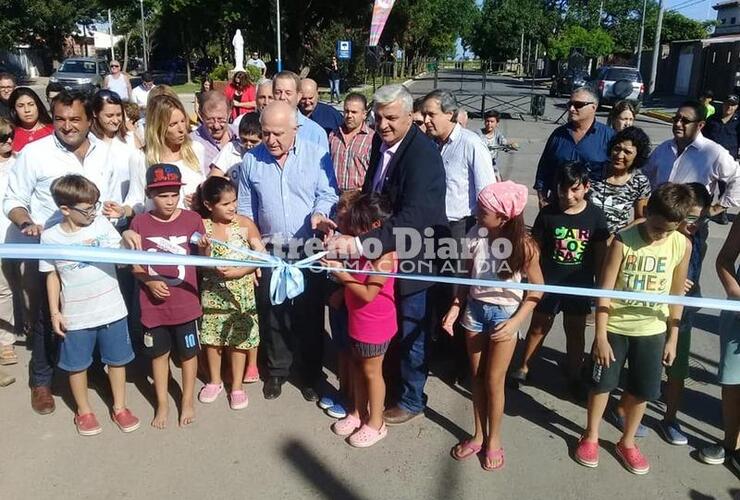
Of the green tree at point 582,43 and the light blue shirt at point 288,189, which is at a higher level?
the green tree at point 582,43

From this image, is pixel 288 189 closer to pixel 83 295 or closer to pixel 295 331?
pixel 295 331

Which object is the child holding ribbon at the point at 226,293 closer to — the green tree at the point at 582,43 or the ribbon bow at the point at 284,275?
the ribbon bow at the point at 284,275

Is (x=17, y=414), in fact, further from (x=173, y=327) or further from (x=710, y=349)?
(x=710, y=349)

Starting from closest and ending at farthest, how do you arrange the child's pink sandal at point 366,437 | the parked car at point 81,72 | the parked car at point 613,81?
the child's pink sandal at point 366,437 < the parked car at point 613,81 < the parked car at point 81,72

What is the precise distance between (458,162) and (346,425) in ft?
5.88

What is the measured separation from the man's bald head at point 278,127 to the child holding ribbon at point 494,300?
121 centimetres

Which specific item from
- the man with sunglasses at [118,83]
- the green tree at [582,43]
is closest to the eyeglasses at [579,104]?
the man with sunglasses at [118,83]

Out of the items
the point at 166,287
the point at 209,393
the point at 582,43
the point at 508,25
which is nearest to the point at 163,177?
the point at 166,287

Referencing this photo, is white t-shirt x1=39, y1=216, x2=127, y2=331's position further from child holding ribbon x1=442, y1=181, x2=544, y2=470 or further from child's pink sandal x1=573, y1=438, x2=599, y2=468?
child's pink sandal x1=573, y1=438, x2=599, y2=468

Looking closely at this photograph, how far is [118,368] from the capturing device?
348 centimetres

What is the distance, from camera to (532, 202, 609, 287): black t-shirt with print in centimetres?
350

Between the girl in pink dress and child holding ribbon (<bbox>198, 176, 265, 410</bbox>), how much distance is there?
28.1 inches

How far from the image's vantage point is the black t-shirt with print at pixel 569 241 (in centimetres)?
350

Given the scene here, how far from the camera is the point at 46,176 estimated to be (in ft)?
11.5
